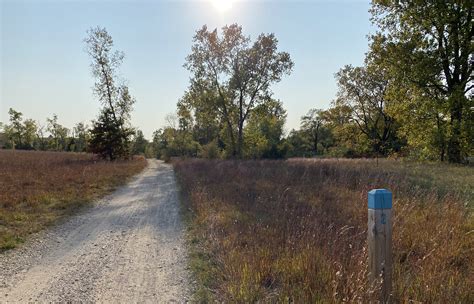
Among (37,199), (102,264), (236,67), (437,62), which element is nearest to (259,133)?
(236,67)

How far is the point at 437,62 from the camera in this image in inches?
722

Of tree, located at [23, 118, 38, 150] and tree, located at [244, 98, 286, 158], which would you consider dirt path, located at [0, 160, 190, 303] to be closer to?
tree, located at [244, 98, 286, 158]

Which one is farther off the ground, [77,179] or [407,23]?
[407,23]

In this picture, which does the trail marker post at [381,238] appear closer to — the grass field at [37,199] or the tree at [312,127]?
the grass field at [37,199]

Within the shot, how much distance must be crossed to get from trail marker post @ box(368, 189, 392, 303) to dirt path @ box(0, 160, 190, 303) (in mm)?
2334

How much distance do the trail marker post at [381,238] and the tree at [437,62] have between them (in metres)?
18.4

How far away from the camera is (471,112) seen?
1728cm

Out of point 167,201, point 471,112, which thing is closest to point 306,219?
point 167,201

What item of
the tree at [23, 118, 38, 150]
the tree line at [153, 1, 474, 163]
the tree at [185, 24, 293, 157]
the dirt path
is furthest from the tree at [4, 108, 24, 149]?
the dirt path

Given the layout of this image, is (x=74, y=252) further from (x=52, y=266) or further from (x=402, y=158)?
(x=402, y=158)

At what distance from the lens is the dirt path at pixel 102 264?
3873 millimetres

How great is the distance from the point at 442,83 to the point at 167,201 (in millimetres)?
19501

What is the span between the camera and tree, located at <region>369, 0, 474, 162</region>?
1750cm

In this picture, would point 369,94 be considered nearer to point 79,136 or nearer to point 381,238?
point 381,238
